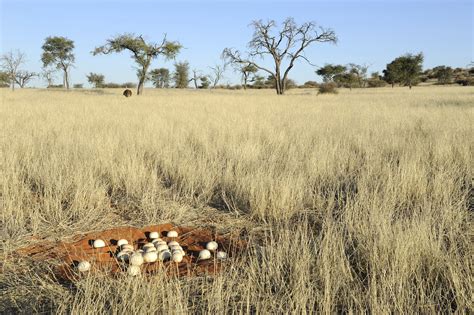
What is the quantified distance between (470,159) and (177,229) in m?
4.28

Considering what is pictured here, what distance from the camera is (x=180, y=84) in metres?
76.3

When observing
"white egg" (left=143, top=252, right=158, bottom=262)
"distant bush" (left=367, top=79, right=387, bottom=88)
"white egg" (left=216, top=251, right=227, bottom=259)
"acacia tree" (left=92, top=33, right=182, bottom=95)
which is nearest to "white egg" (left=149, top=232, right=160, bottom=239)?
"white egg" (left=143, top=252, right=158, bottom=262)

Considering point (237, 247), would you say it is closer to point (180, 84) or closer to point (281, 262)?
point (281, 262)

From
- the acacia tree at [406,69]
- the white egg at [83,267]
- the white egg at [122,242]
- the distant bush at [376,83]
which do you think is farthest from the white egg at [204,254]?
the distant bush at [376,83]

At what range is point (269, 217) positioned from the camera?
11.3 feet

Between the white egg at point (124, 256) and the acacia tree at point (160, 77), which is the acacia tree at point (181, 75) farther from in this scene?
the white egg at point (124, 256)

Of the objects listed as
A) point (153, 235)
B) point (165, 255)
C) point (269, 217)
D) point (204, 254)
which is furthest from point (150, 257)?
point (269, 217)

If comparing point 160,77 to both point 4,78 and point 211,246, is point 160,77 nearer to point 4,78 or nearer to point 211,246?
point 4,78

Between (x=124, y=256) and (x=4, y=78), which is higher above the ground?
(x=4, y=78)

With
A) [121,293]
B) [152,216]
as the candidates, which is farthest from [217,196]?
[121,293]

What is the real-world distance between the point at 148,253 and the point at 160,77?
78744 millimetres

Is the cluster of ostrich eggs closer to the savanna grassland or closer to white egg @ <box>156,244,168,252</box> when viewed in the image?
white egg @ <box>156,244,168,252</box>

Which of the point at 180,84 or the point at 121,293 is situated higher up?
the point at 180,84

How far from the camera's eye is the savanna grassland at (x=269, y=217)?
6.61ft
